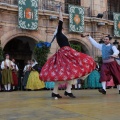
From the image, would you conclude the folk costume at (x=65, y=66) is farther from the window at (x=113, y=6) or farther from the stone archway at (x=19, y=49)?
the window at (x=113, y=6)

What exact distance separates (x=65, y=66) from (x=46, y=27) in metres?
11.0

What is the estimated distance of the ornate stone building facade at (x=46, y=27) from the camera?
15367 millimetres

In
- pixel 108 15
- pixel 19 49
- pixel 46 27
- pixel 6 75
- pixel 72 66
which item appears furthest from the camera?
pixel 108 15

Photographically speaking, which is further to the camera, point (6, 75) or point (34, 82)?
point (34, 82)

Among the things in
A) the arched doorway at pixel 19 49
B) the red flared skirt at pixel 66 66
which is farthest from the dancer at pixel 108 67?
the arched doorway at pixel 19 49

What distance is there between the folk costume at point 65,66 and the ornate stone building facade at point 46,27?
949 centimetres

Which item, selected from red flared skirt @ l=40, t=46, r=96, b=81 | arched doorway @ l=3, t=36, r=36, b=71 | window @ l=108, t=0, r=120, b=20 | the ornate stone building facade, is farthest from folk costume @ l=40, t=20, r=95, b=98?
window @ l=108, t=0, r=120, b=20

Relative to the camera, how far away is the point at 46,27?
1672cm

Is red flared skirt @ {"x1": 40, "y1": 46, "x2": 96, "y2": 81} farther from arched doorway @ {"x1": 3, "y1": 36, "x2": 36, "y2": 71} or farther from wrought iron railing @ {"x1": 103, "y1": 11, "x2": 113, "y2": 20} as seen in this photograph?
wrought iron railing @ {"x1": 103, "y1": 11, "x2": 113, "y2": 20}

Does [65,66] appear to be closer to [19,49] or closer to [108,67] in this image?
[108,67]

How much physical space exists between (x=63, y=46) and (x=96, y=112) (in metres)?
2.64

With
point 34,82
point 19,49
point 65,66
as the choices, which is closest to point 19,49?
point 19,49

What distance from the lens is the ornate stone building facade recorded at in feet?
50.4

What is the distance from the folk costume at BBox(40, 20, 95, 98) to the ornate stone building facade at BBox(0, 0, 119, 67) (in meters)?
9.49
